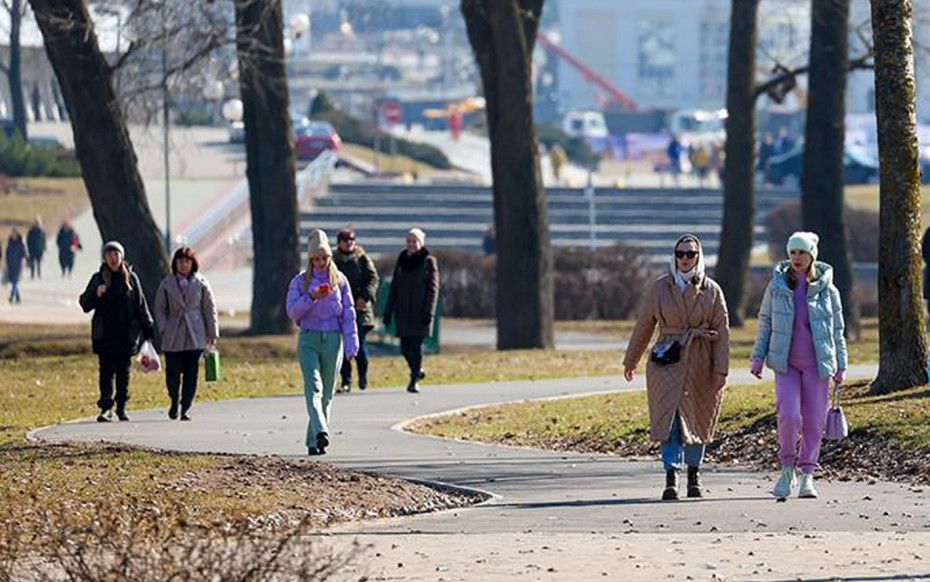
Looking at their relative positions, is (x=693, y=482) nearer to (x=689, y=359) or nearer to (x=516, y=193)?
(x=689, y=359)

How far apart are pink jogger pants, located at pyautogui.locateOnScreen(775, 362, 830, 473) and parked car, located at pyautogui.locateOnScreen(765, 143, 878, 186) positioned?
5577 cm

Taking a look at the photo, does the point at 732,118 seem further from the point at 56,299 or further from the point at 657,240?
the point at 657,240

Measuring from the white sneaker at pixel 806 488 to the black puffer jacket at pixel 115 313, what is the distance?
7.78m

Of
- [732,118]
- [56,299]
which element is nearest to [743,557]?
[732,118]

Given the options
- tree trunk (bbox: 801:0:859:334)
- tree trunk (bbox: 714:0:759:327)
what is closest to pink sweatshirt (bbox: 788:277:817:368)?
tree trunk (bbox: 801:0:859:334)

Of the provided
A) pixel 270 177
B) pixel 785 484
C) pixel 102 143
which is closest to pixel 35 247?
pixel 270 177

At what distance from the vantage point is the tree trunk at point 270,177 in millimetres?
34312

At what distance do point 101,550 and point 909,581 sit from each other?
399cm

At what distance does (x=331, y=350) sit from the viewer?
18766mm

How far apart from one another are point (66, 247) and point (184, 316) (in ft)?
102

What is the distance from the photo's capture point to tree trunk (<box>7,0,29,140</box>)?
153 feet

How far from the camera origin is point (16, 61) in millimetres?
60781

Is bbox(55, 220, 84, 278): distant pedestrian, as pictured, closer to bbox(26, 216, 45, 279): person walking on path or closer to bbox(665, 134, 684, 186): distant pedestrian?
bbox(26, 216, 45, 279): person walking on path

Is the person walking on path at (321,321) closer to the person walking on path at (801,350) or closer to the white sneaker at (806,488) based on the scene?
the person walking on path at (801,350)
